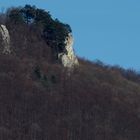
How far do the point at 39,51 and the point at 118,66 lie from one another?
1812 centimetres

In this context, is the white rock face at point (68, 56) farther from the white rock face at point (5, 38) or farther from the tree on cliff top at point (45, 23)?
the white rock face at point (5, 38)

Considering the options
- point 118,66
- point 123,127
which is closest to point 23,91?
point 123,127

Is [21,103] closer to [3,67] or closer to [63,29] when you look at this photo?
[3,67]

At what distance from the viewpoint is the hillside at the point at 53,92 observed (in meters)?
66.4

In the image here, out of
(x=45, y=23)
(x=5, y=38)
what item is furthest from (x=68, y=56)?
(x=5, y=38)

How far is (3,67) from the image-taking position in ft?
241

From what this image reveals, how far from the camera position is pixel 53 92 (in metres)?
72.4

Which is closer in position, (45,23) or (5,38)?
(5,38)

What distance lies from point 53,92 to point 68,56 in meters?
8.28

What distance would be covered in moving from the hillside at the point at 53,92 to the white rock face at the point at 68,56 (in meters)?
0.38

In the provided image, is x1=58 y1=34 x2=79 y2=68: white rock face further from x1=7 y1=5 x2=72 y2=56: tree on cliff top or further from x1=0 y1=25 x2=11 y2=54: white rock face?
x1=0 y1=25 x2=11 y2=54: white rock face

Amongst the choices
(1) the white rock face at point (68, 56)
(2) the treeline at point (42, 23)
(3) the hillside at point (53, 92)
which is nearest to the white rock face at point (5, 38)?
(3) the hillside at point (53, 92)

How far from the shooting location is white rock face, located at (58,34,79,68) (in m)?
79.8

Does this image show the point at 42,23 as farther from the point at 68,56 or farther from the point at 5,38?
the point at 5,38
